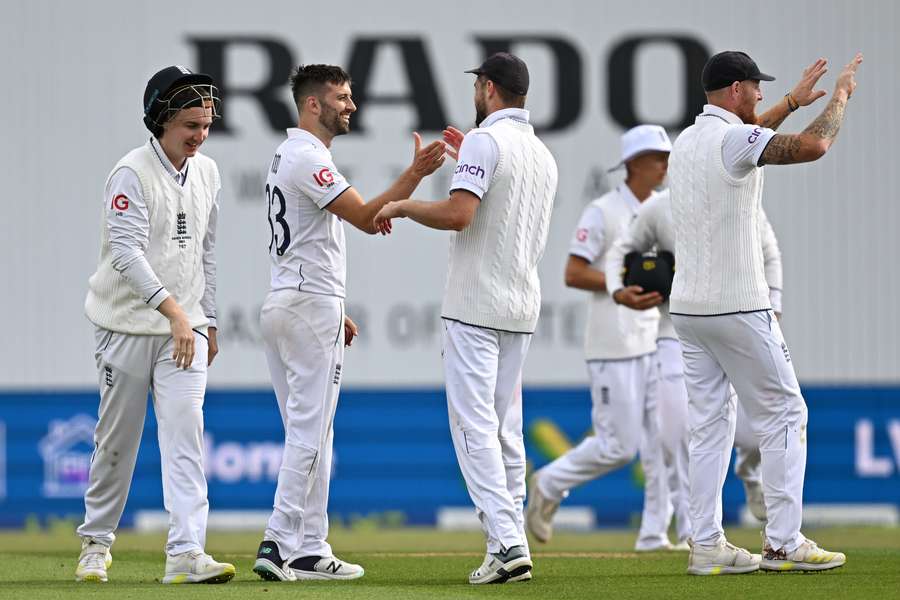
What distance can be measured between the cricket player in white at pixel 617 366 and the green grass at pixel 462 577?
1.34 ft

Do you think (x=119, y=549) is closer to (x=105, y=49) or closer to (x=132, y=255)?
(x=132, y=255)

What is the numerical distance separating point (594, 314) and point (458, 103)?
3.87 meters

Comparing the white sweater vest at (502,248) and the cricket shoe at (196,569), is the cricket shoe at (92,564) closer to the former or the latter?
the cricket shoe at (196,569)

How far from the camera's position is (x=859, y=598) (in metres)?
6.56

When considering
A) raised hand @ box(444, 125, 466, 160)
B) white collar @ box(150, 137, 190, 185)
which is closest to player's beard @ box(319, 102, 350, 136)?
raised hand @ box(444, 125, 466, 160)

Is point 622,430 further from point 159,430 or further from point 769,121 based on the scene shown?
point 159,430

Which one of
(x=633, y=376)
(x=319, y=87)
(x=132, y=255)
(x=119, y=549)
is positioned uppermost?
(x=319, y=87)

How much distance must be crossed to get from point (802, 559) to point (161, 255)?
3.04 meters

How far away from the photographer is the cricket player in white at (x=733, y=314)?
290 inches

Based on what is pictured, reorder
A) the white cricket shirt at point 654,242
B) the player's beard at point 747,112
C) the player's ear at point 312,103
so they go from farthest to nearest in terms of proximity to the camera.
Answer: the white cricket shirt at point 654,242 → the player's ear at point 312,103 → the player's beard at point 747,112

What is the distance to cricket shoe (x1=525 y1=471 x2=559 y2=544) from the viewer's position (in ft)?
34.6

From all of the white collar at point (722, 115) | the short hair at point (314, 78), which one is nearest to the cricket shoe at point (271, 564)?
the short hair at point (314, 78)

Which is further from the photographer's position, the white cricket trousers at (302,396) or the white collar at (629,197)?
the white collar at (629,197)

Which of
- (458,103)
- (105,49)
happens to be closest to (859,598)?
(458,103)
